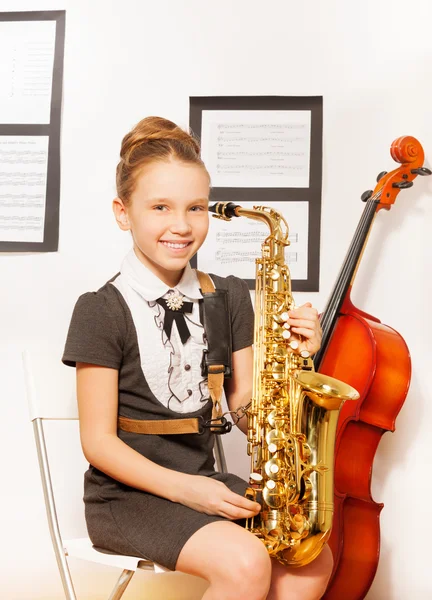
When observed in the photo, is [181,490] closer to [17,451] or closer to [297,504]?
[297,504]

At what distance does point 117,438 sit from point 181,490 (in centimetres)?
19

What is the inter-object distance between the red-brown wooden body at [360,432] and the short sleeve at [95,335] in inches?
26.6

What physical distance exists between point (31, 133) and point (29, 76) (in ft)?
0.63

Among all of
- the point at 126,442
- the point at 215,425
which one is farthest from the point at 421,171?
the point at 126,442

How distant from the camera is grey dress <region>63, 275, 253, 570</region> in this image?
58.7 inches

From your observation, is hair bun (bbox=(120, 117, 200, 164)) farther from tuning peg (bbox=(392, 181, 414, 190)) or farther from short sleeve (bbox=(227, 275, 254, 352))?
tuning peg (bbox=(392, 181, 414, 190))

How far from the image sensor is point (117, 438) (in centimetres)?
156

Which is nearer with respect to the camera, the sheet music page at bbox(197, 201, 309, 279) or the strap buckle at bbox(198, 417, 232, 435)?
the strap buckle at bbox(198, 417, 232, 435)

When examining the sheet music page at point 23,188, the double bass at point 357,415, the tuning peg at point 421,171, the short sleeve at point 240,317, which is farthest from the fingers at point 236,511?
the sheet music page at point 23,188

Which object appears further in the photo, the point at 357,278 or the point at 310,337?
the point at 357,278

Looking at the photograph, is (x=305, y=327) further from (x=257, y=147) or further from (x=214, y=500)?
(x=257, y=147)

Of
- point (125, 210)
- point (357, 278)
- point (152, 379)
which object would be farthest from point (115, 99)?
point (152, 379)

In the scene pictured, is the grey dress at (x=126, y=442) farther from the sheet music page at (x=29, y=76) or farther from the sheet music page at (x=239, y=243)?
the sheet music page at (x=29, y=76)

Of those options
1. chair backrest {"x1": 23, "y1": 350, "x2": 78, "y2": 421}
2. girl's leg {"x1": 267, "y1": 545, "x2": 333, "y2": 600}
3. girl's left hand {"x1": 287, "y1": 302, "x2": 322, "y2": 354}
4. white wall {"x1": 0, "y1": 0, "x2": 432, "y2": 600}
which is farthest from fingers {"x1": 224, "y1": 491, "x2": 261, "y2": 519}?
white wall {"x1": 0, "y1": 0, "x2": 432, "y2": 600}
